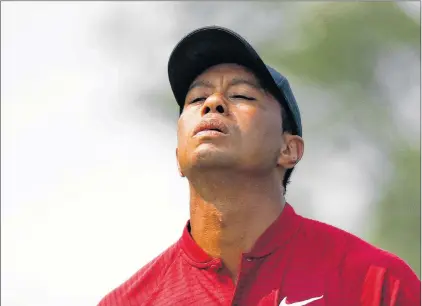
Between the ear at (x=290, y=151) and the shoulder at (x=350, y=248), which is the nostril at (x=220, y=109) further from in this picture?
the shoulder at (x=350, y=248)

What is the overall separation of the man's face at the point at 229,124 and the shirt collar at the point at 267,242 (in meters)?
0.29

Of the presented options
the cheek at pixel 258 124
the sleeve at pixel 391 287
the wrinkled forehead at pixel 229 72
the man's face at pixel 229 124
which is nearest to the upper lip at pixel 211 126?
the man's face at pixel 229 124

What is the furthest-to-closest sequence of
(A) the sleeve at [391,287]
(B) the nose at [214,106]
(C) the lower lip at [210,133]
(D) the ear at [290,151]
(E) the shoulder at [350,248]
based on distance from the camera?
(D) the ear at [290,151], (B) the nose at [214,106], (C) the lower lip at [210,133], (E) the shoulder at [350,248], (A) the sleeve at [391,287]

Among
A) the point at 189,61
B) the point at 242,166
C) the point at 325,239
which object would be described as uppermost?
the point at 189,61

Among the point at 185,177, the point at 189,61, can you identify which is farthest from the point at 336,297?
the point at 189,61

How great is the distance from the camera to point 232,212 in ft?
15.3

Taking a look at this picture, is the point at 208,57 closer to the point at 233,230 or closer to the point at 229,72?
the point at 229,72

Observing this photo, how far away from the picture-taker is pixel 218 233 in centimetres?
468

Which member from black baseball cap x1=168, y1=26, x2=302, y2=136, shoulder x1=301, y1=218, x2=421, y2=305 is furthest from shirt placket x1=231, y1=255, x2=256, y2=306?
black baseball cap x1=168, y1=26, x2=302, y2=136

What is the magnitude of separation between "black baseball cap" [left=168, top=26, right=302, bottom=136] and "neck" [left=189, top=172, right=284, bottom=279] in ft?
1.72

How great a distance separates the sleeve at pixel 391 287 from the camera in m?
4.35

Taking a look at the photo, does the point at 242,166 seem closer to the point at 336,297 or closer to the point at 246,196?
the point at 246,196

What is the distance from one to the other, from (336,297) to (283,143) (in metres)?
0.98

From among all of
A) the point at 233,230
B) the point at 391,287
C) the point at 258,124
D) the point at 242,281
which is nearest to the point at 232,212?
the point at 233,230
